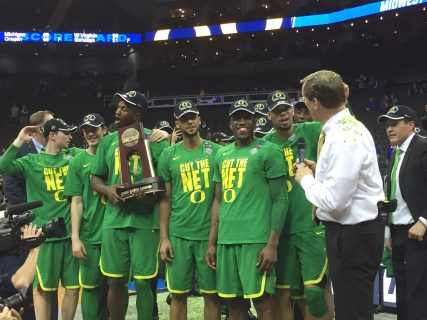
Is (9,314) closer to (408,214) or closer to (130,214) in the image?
(130,214)

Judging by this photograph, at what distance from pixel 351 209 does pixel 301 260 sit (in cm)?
152

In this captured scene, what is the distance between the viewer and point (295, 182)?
437 centimetres

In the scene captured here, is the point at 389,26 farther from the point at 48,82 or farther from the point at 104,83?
the point at 48,82

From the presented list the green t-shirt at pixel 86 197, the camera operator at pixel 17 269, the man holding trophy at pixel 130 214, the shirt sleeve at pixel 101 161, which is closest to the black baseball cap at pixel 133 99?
the man holding trophy at pixel 130 214

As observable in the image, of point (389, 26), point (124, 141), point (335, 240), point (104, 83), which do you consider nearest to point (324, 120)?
point (335, 240)

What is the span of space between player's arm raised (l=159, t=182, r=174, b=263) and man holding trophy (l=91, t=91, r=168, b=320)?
0.35ft

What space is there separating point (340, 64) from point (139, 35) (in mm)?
10301

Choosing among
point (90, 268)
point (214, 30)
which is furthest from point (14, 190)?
point (214, 30)

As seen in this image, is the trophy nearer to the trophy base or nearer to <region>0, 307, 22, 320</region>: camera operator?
the trophy base

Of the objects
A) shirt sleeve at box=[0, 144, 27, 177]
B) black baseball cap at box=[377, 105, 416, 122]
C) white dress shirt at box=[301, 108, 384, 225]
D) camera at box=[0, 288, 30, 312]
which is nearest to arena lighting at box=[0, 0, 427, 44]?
black baseball cap at box=[377, 105, 416, 122]

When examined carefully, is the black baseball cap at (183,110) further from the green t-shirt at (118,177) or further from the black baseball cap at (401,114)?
the black baseball cap at (401,114)

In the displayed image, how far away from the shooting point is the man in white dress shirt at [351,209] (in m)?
2.76

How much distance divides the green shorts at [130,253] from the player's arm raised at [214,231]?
51 centimetres

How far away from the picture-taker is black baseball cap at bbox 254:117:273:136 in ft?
20.0
